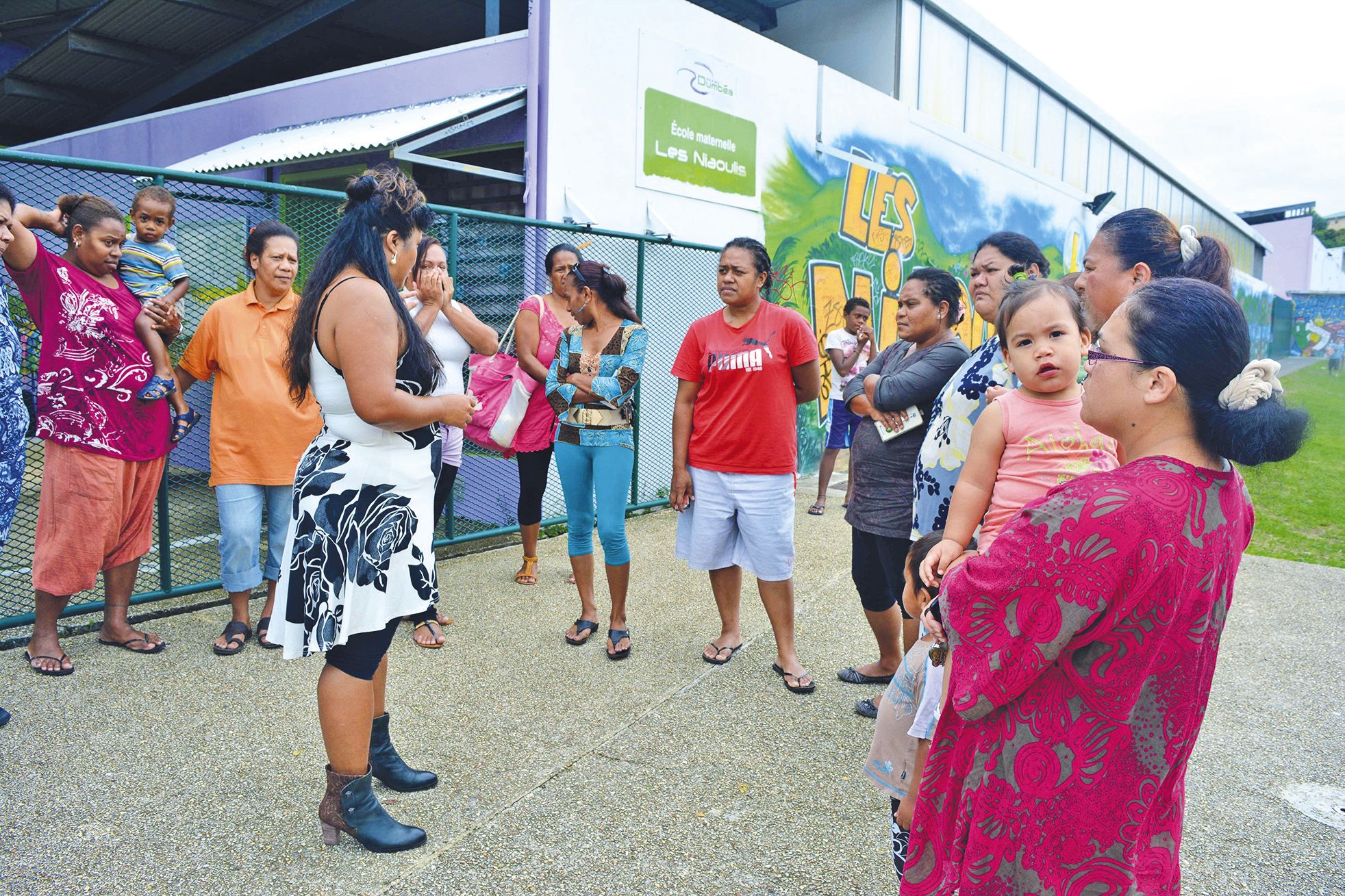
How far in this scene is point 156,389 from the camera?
13.0 ft

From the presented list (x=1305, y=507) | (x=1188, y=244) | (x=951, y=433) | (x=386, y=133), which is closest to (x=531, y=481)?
(x=951, y=433)

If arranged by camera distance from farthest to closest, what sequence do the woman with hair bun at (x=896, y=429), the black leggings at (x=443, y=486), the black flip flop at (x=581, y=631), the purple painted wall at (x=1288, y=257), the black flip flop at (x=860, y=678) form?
the purple painted wall at (x=1288, y=257), the black leggings at (x=443, y=486), the black flip flop at (x=581, y=631), the black flip flop at (x=860, y=678), the woman with hair bun at (x=896, y=429)

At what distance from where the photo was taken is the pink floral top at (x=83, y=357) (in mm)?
3740

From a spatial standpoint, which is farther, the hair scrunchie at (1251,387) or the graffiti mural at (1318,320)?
the graffiti mural at (1318,320)

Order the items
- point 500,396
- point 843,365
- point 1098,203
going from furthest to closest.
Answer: point 1098,203
point 843,365
point 500,396

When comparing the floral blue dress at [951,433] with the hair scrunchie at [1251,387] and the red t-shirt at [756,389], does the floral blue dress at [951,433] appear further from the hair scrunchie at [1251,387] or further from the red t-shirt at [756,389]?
the hair scrunchie at [1251,387]

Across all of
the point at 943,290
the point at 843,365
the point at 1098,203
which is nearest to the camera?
the point at 943,290

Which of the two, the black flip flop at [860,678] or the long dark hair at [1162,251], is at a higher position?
the long dark hair at [1162,251]

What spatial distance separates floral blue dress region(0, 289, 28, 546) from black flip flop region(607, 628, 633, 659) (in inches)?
98.5

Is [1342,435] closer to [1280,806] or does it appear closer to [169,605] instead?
[1280,806]

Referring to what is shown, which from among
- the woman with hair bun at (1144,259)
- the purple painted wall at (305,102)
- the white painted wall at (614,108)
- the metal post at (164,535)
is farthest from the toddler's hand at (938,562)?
the purple painted wall at (305,102)

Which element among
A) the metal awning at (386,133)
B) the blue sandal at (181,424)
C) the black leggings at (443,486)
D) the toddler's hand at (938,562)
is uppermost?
the metal awning at (386,133)

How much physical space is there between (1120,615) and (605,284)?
10.5ft

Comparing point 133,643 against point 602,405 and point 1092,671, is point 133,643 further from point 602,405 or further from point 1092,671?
point 1092,671
